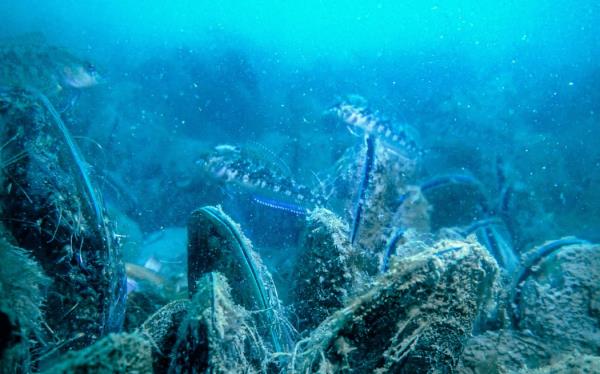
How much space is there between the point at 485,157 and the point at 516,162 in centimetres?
174

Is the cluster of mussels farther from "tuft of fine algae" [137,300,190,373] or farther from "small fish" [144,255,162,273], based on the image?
"small fish" [144,255,162,273]

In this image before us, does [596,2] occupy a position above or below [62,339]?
above

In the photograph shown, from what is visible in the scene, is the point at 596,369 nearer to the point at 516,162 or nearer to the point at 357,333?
the point at 357,333

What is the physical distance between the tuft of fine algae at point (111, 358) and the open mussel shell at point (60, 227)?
0.78 m

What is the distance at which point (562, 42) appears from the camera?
4372cm

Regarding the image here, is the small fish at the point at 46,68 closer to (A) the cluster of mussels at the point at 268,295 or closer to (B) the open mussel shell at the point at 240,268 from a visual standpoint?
(A) the cluster of mussels at the point at 268,295

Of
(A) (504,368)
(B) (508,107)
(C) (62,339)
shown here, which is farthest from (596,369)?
(B) (508,107)

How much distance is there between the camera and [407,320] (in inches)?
49.0

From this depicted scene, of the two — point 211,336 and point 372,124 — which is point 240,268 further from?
point 372,124

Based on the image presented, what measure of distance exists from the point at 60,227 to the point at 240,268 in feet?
3.24

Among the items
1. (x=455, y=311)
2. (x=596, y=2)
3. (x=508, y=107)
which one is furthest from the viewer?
(x=596, y=2)

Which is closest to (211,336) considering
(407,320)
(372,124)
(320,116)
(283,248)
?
(407,320)

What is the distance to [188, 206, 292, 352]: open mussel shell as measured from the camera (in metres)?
1.74

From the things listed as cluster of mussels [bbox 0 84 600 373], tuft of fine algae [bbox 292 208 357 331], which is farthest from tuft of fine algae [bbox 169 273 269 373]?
tuft of fine algae [bbox 292 208 357 331]
